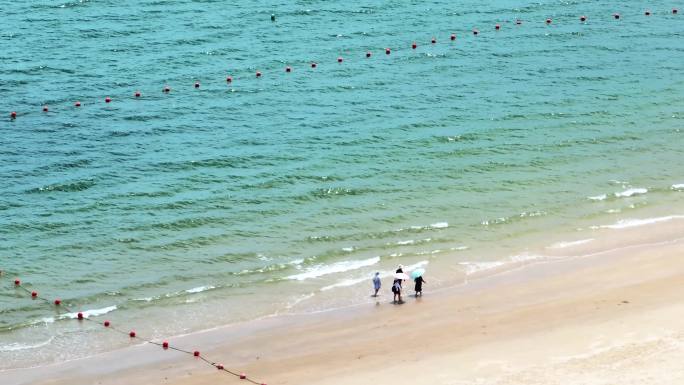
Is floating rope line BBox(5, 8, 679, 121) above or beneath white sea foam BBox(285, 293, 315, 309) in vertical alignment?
above

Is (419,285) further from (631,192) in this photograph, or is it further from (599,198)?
(631,192)

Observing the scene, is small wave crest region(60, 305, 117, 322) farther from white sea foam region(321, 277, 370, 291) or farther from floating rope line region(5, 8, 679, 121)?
floating rope line region(5, 8, 679, 121)

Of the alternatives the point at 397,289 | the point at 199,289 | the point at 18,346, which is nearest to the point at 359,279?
the point at 397,289

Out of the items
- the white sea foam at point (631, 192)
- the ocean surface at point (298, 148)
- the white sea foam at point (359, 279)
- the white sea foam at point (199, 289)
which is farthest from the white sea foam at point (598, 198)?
the white sea foam at point (199, 289)

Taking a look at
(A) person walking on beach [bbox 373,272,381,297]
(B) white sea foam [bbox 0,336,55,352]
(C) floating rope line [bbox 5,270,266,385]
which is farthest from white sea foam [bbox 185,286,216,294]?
(A) person walking on beach [bbox 373,272,381,297]

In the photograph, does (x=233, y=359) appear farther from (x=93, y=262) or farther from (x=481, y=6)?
(x=481, y=6)

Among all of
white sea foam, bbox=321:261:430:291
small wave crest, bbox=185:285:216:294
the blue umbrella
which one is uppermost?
the blue umbrella

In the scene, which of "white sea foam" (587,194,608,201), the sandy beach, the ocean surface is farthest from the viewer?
"white sea foam" (587,194,608,201)

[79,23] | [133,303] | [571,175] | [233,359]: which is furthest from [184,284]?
[79,23]
